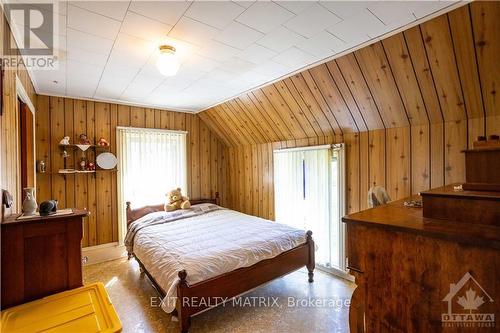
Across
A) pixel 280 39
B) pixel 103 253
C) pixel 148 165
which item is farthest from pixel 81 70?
pixel 103 253

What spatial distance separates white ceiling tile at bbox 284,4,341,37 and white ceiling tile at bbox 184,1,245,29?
41 cm

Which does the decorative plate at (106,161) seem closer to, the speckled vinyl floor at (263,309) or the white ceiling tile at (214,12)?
the speckled vinyl floor at (263,309)

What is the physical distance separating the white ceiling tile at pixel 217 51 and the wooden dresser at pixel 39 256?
1635mm

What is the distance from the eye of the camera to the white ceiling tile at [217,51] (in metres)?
2.12

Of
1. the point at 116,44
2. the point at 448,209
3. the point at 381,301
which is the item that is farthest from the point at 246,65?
the point at 381,301

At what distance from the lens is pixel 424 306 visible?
96 centimetres

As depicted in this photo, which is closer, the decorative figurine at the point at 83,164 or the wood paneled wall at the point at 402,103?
the wood paneled wall at the point at 402,103

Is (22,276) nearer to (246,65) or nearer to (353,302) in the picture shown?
(353,302)

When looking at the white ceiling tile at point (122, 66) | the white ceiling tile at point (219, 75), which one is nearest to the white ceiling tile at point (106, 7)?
the white ceiling tile at point (122, 66)

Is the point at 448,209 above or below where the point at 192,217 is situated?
above

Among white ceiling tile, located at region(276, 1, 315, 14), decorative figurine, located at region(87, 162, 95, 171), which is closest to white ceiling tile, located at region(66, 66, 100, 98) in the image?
decorative figurine, located at region(87, 162, 95, 171)

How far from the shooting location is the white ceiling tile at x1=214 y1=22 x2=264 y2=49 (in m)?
1.85

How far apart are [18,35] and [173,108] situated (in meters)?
2.47

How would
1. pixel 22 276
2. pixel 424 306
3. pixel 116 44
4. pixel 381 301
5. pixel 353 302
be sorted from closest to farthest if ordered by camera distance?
pixel 424 306 → pixel 381 301 → pixel 353 302 → pixel 22 276 → pixel 116 44
